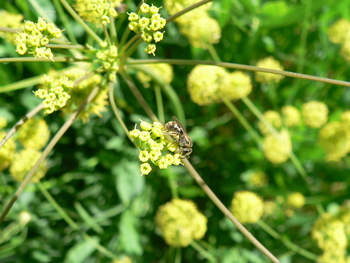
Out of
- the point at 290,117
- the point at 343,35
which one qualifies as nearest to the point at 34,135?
the point at 290,117

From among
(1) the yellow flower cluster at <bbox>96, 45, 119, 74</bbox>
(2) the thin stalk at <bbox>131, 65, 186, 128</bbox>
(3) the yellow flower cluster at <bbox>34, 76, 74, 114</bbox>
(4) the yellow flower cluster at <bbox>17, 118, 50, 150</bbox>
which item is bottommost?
(3) the yellow flower cluster at <bbox>34, 76, 74, 114</bbox>

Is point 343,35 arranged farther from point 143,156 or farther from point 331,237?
point 143,156

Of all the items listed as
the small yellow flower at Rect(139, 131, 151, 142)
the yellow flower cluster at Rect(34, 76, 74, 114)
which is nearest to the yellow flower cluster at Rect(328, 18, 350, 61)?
the small yellow flower at Rect(139, 131, 151, 142)

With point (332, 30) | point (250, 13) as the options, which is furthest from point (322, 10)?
point (250, 13)

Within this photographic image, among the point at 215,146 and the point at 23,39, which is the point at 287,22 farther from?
the point at 23,39

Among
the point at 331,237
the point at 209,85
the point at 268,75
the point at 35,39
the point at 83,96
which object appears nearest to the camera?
the point at 35,39

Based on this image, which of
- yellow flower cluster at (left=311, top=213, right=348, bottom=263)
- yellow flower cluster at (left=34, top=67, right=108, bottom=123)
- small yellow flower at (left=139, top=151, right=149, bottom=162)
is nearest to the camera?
small yellow flower at (left=139, top=151, right=149, bottom=162)

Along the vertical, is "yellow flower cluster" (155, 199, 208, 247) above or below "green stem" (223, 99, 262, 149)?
below

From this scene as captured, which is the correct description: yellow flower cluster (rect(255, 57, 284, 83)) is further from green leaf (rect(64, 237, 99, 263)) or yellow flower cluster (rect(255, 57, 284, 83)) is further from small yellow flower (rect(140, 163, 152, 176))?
green leaf (rect(64, 237, 99, 263))
